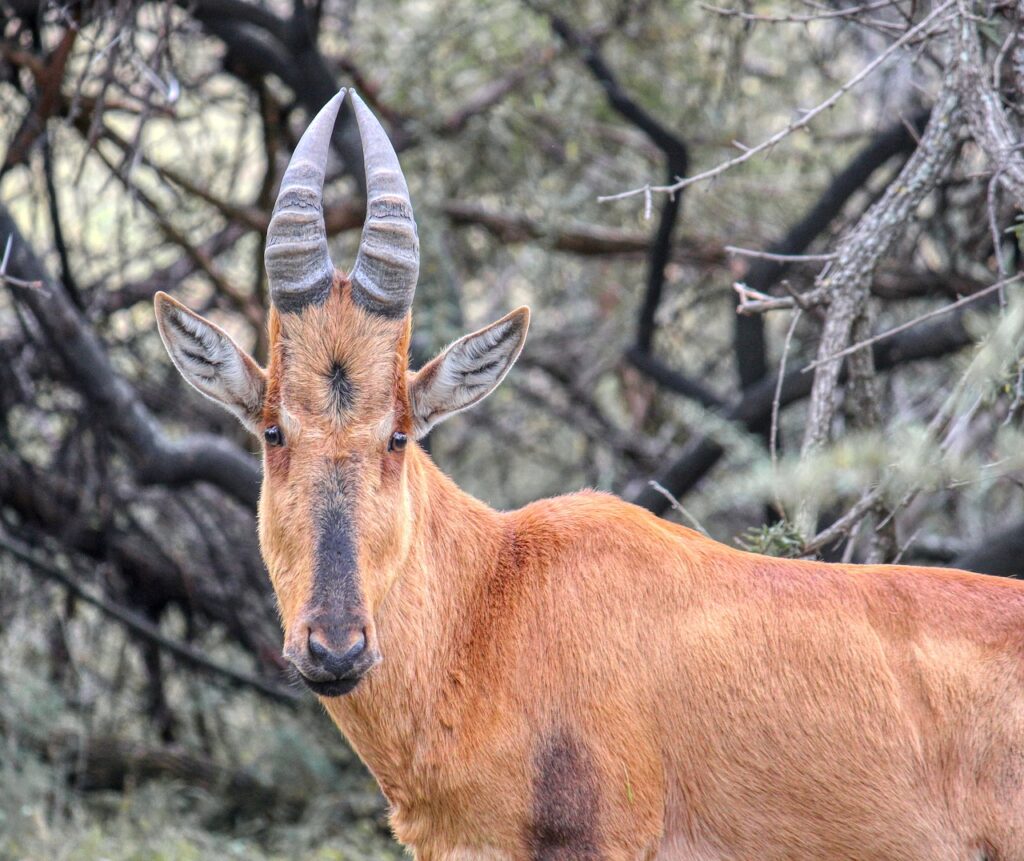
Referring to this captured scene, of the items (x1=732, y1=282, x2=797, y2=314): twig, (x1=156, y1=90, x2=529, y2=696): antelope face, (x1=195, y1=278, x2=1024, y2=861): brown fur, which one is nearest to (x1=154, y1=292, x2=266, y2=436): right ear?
(x1=156, y1=90, x2=529, y2=696): antelope face

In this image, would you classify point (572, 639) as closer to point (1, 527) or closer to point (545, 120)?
point (1, 527)

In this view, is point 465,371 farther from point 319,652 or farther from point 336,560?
point 319,652

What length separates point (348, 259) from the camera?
11.6 meters

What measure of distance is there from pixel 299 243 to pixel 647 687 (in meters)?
2.09

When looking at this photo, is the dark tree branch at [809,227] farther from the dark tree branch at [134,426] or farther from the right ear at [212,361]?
Answer: the right ear at [212,361]

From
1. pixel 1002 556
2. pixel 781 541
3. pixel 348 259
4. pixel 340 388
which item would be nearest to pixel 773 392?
pixel 1002 556

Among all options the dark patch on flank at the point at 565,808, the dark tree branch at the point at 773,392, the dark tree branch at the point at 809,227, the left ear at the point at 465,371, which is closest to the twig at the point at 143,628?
the dark tree branch at the point at 773,392

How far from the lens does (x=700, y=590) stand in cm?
494

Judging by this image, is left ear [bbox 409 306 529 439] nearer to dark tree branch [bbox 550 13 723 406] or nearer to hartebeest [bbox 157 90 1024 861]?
hartebeest [bbox 157 90 1024 861]

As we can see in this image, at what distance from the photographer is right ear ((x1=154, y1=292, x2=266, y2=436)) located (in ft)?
16.4

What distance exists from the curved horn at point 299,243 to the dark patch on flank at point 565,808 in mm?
1933

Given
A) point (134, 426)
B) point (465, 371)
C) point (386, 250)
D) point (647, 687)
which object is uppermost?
point (386, 250)

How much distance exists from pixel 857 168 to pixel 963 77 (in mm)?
4148

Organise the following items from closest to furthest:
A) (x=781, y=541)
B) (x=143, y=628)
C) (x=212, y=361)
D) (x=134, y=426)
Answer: (x=212, y=361) < (x=781, y=541) < (x=134, y=426) < (x=143, y=628)
